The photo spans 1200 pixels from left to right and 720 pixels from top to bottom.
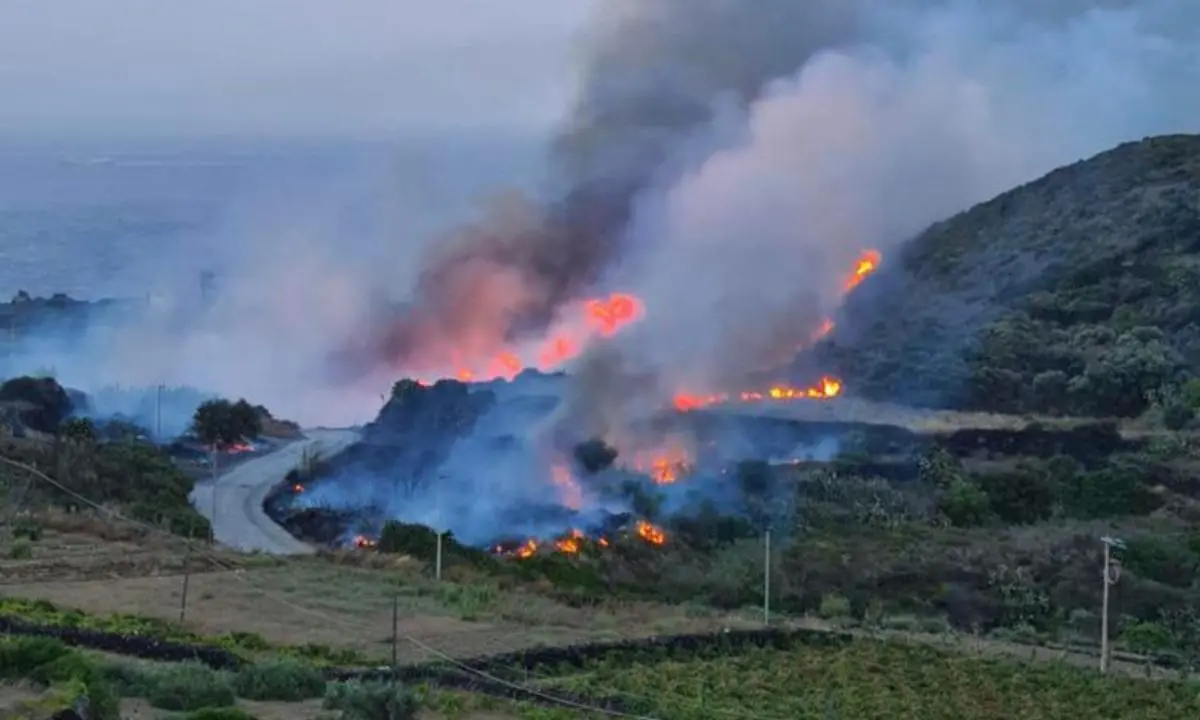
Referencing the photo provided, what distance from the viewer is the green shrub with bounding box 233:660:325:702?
16812 mm

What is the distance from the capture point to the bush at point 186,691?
1505cm

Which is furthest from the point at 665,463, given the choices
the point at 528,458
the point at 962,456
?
the point at 962,456

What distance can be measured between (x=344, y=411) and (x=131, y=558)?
29.2 meters

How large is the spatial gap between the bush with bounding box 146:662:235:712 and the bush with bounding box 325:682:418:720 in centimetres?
130

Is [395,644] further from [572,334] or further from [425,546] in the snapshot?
[572,334]

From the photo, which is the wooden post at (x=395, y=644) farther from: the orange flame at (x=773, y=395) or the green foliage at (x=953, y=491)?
the orange flame at (x=773, y=395)

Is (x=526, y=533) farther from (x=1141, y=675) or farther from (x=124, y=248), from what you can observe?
(x=124, y=248)

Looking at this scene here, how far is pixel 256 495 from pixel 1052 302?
38.3m

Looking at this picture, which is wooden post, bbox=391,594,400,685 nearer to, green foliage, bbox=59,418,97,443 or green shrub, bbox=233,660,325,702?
green shrub, bbox=233,660,325,702

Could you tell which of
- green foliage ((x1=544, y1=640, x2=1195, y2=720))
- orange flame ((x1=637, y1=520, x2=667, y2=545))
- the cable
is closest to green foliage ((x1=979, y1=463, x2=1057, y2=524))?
orange flame ((x1=637, y1=520, x2=667, y2=545))

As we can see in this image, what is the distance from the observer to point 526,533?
37531 mm

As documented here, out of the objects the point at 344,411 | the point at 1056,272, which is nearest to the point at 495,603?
the point at 344,411

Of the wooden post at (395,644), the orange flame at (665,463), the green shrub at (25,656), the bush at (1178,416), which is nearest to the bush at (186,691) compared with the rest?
the green shrub at (25,656)

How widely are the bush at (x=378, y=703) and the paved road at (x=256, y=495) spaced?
1903cm
